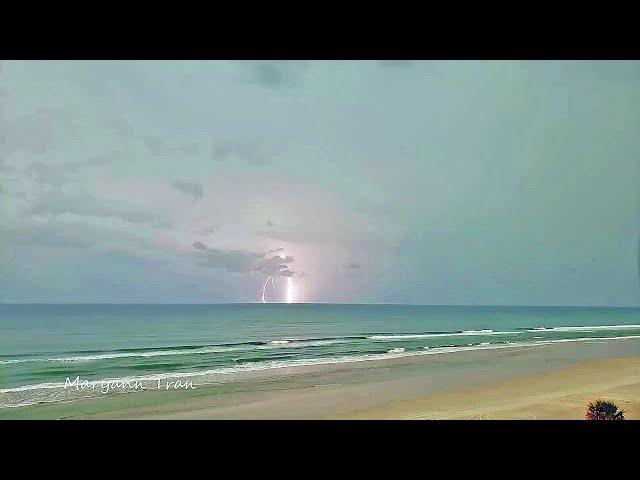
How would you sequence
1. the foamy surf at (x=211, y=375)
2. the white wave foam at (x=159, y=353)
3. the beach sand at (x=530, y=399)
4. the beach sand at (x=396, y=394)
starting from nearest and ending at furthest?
the beach sand at (x=530, y=399), the beach sand at (x=396, y=394), the foamy surf at (x=211, y=375), the white wave foam at (x=159, y=353)

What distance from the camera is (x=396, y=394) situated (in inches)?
259

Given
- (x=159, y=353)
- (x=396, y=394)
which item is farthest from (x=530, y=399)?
(x=159, y=353)

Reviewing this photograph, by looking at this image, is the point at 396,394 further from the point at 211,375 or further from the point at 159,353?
the point at 159,353

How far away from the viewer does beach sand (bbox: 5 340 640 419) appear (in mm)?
5586

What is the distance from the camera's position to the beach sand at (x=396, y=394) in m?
5.59

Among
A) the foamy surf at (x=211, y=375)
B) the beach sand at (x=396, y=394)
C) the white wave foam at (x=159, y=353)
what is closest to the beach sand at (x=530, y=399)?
the beach sand at (x=396, y=394)

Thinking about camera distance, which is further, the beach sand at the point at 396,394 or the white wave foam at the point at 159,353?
the white wave foam at the point at 159,353

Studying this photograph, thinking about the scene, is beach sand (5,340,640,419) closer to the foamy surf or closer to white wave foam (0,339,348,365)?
the foamy surf

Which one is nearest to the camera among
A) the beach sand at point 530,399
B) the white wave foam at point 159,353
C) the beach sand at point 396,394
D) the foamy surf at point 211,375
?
the beach sand at point 530,399

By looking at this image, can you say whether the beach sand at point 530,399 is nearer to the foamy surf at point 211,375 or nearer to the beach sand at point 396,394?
the beach sand at point 396,394

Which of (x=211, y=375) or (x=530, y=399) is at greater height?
(x=211, y=375)
